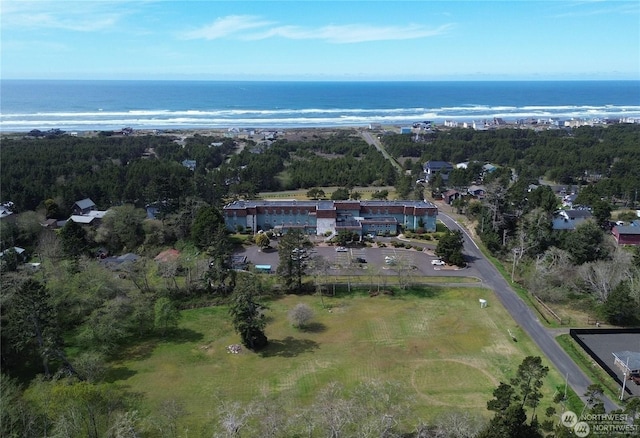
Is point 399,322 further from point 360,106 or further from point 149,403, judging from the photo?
point 360,106

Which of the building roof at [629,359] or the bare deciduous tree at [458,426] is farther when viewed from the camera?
the building roof at [629,359]

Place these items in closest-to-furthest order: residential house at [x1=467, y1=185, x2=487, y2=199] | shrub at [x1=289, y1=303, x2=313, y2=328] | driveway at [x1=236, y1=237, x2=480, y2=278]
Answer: shrub at [x1=289, y1=303, x2=313, y2=328] → driveway at [x1=236, y1=237, x2=480, y2=278] → residential house at [x1=467, y1=185, x2=487, y2=199]

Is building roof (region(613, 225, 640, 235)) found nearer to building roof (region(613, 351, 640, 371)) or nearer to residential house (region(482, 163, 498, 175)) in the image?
building roof (region(613, 351, 640, 371))

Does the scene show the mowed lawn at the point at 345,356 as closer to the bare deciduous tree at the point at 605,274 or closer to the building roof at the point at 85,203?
the bare deciduous tree at the point at 605,274

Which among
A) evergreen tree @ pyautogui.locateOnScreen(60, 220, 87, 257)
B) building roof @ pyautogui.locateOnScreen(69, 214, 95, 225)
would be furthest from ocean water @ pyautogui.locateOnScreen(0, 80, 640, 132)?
evergreen tree @ pyautogui.locateOnScreen(60, 220, 87, 257)

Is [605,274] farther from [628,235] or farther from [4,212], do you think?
[4,212]

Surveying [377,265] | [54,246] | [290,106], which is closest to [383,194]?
[377,265]

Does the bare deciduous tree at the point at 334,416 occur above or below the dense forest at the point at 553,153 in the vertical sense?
below

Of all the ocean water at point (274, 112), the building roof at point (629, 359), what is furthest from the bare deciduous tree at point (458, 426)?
the ocean water at point (274, 112)
